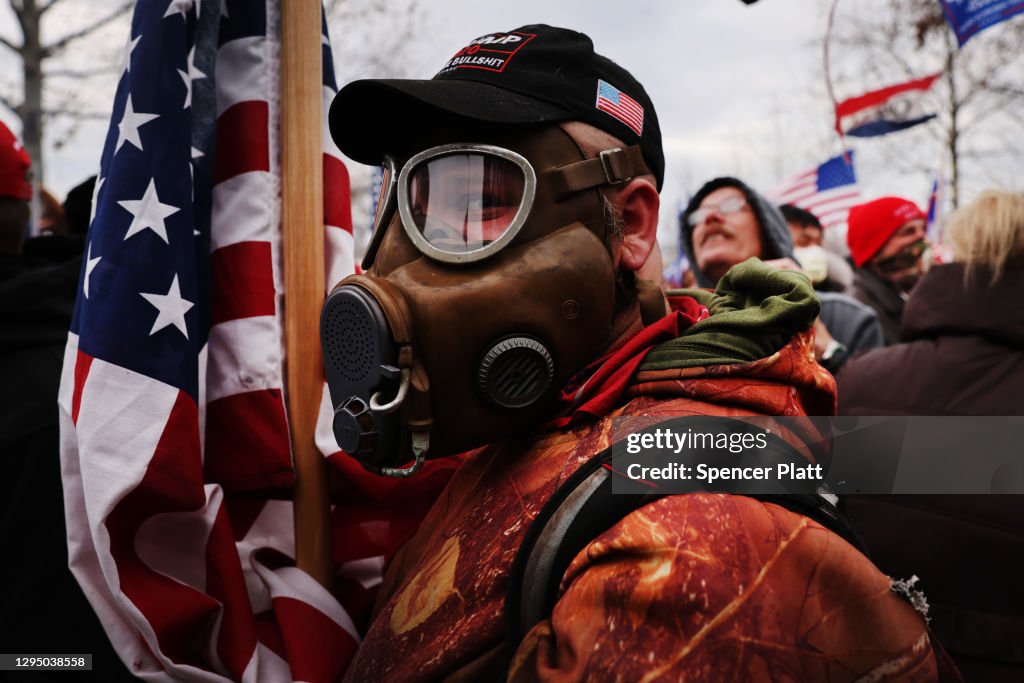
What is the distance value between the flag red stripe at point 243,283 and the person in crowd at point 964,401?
2.12m

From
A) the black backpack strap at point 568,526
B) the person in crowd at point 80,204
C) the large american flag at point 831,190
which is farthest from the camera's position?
the large american flag at point 831,190

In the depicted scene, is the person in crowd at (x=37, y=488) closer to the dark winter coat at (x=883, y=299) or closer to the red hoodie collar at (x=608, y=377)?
the red hoodie collar at (x=608, y=377)

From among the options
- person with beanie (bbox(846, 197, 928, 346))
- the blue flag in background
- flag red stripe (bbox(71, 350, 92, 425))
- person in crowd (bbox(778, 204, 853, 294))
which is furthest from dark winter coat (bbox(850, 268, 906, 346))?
flag red stripe (bbox(71, 350, 92, 425))

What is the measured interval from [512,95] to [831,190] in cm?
842

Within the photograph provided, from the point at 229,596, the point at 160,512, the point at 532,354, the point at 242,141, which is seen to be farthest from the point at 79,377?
the point at 532,354

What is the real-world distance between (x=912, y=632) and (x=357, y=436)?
1086 millimetres

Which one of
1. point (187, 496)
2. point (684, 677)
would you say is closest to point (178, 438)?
point (187, 496)

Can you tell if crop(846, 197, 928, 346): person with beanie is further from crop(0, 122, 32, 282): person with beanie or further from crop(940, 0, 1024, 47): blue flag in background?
crop(0, 122, 32, 282): person with beanie

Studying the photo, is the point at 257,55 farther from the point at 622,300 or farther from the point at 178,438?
the point at 622,300

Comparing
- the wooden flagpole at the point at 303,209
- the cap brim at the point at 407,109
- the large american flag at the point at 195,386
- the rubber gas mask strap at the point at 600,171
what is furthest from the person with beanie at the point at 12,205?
the rubber gas mask strap at the point at 600,171

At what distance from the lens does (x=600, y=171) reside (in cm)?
181

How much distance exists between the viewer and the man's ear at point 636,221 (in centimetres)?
190

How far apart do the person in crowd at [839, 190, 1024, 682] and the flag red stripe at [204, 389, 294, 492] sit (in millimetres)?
1985

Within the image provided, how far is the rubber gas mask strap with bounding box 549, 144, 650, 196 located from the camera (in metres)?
1.77
